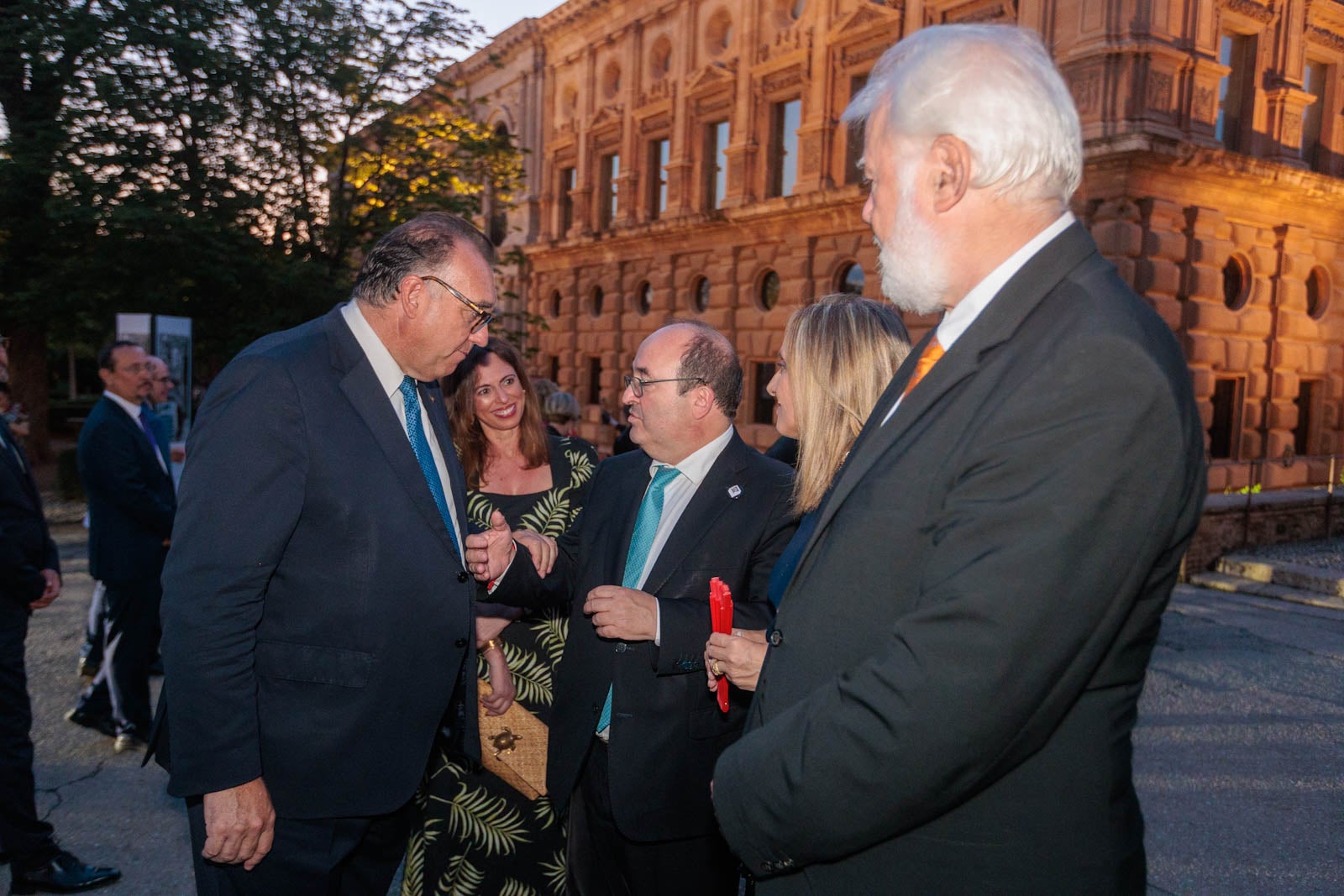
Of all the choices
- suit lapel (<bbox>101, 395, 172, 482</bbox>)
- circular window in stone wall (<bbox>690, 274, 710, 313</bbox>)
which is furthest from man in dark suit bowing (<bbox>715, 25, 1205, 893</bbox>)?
circular window in stone wall (<bbox>690, 274, 710, 313</bbox>)

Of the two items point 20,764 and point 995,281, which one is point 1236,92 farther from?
point 20,764

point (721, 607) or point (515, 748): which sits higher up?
point (721, 607)

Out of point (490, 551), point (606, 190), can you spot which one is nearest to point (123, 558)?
point (490, 551)

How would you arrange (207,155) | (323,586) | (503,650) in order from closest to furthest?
(323,586) < (503,650) < (207,155)

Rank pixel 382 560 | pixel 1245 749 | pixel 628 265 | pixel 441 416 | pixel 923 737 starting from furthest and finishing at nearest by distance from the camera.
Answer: pixel 628 265 → pixel 1245 749 → pixel 441 416 → pixel 382 560 → pixel 923 737

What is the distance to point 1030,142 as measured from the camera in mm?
1431

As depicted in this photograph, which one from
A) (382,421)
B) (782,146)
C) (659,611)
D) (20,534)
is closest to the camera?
(382,421)

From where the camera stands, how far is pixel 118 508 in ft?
18.5

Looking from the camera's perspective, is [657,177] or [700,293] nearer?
[700,293]

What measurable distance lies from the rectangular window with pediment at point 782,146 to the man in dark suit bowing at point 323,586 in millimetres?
19203

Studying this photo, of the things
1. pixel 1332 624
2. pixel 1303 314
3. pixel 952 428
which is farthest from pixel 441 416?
pixel 1303 314

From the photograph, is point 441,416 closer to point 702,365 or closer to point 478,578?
point 478,578

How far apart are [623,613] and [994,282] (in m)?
1.45

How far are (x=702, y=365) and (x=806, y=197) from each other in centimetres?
1705
